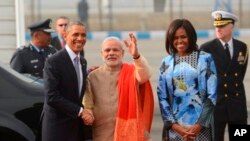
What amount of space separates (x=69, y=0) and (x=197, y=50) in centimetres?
2763

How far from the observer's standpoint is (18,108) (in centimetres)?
639

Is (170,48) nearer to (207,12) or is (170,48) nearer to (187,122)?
(187,122)

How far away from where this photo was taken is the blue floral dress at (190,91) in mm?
5770

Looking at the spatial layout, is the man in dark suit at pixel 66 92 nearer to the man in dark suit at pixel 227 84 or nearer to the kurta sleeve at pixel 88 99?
the kurta sleeve at pixel 88 99

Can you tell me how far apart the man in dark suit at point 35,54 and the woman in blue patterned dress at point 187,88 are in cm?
257

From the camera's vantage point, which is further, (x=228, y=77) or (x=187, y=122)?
(x=228, y=77)

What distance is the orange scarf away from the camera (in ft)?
18.6

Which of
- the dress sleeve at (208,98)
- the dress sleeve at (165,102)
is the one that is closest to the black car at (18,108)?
the dress sleeve at (165,102)

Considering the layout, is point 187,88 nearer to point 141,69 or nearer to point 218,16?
point 141,69

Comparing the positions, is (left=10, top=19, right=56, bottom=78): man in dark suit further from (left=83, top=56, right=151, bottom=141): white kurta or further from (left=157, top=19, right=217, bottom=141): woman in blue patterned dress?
(left=157, top=19, right=217, bottom=141): woman in blue patterned dress

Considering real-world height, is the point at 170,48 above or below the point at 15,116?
above

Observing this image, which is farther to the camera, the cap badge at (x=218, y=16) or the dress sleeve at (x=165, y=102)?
the cap badge at (x=218, y=16)

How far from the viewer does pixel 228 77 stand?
7.51m

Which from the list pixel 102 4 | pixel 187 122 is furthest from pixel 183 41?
pixel 102 4
